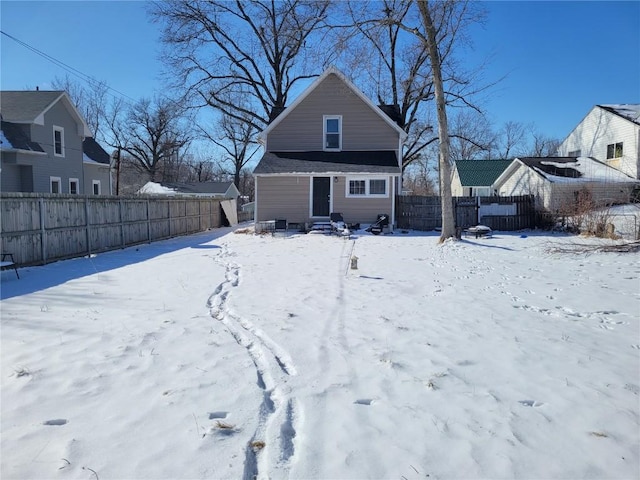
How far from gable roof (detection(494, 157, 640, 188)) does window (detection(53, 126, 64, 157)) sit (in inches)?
1092

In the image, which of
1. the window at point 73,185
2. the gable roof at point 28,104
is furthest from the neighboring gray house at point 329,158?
the window at point 73,185

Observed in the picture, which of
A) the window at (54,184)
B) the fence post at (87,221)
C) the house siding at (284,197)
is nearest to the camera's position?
the fence post at (87,221)

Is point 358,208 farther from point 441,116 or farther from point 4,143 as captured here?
point 4,143

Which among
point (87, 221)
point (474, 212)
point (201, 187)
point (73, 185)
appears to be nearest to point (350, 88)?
point (474, 212)

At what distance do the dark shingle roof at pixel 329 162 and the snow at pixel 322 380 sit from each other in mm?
11532

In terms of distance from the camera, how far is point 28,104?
2330 cm

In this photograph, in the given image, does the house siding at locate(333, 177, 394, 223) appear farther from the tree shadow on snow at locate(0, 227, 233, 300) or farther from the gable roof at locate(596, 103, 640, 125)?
the gable roof at locate(596, 103, 640, 125)

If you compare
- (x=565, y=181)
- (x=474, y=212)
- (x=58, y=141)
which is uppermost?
(x=58, y=141)

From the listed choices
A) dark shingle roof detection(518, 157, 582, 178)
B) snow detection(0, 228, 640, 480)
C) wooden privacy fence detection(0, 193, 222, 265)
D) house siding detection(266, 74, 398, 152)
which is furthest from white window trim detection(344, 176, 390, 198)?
snow detection(0, 228, 640, 480)

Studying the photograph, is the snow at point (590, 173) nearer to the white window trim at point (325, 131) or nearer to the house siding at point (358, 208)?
the house siding at point (358, 208)

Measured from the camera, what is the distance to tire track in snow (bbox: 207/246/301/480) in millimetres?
2585

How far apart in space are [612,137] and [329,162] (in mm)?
18977

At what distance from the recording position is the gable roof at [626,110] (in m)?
24.5

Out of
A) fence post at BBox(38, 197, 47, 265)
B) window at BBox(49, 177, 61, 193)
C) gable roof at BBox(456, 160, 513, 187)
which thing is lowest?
fence post at BBox(38, 197, 47, 265)
